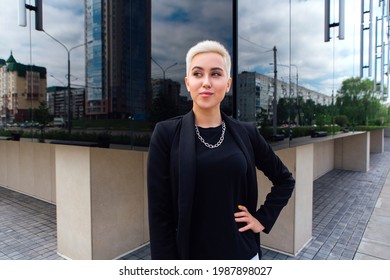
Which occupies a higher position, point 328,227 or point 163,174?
point 163,174

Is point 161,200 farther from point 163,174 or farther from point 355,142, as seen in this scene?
point 355,142

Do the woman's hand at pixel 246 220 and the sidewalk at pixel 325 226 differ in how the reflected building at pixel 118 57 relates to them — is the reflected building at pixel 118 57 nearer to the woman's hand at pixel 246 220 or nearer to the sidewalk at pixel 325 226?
the woman's hand at pixel 246 220

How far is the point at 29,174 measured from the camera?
8.86m

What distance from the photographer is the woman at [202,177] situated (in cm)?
138

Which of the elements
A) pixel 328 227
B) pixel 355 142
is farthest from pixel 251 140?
pixel 355 142

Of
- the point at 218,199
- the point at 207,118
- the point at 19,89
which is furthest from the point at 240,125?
the point at 19,89

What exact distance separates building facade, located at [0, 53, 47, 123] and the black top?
3888mm

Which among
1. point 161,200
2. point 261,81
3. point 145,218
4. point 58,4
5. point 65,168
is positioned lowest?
point 145,218

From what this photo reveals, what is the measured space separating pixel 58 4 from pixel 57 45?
535 mm

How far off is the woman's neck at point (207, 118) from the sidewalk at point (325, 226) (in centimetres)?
379

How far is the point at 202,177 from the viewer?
4.50 feet

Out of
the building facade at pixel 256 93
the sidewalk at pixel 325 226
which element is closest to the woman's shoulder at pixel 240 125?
the building facade at pixel 256 93

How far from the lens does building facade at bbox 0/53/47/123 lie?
173 inches

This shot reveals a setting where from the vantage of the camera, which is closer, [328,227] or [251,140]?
[251,140]
